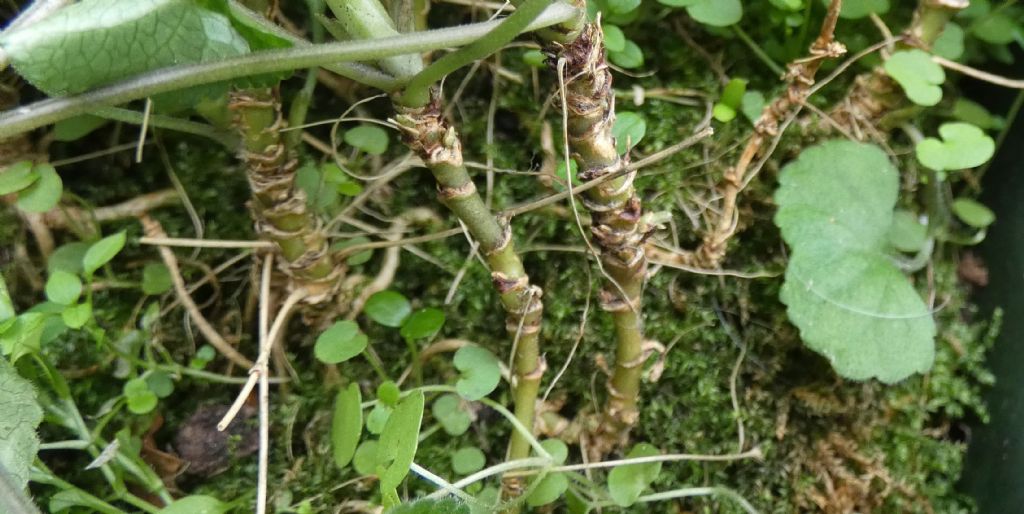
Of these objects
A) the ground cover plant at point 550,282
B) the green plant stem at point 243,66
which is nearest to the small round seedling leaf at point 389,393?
the ground cover plant at point 550,282

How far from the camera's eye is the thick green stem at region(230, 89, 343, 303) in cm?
74

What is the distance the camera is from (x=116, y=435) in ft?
2.66

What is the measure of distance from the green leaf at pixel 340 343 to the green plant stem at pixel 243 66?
12.8 inches

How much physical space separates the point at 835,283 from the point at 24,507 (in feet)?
2.79

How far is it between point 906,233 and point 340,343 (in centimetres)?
74

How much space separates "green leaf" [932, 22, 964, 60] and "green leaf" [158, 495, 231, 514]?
3.41ft

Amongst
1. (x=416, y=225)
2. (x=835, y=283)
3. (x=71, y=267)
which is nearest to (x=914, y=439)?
(x=835, y=283)

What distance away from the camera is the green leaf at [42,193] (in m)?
0.78

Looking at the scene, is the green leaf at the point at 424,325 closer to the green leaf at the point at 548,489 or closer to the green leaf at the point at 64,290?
the green leaf at the point at 548,489

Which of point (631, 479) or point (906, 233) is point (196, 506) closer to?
point (631, 479)

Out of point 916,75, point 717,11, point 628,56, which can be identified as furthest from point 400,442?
point 916,75

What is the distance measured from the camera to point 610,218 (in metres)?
0.73

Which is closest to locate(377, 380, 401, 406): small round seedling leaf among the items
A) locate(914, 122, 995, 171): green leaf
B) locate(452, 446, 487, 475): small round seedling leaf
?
locate(452, 446, 487, 475): small round seedling leaf

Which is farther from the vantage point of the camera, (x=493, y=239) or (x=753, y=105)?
(x=753, y=105)
